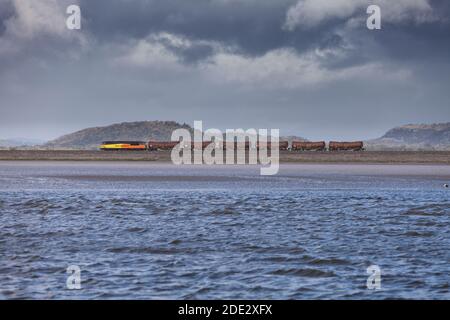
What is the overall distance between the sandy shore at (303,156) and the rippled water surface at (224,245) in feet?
199

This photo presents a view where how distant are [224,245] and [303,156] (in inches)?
3256

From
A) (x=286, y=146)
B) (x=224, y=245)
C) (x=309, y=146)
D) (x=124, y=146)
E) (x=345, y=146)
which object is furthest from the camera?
(x=124, y=146)

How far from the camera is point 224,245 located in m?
20.5

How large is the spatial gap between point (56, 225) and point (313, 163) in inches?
2916
